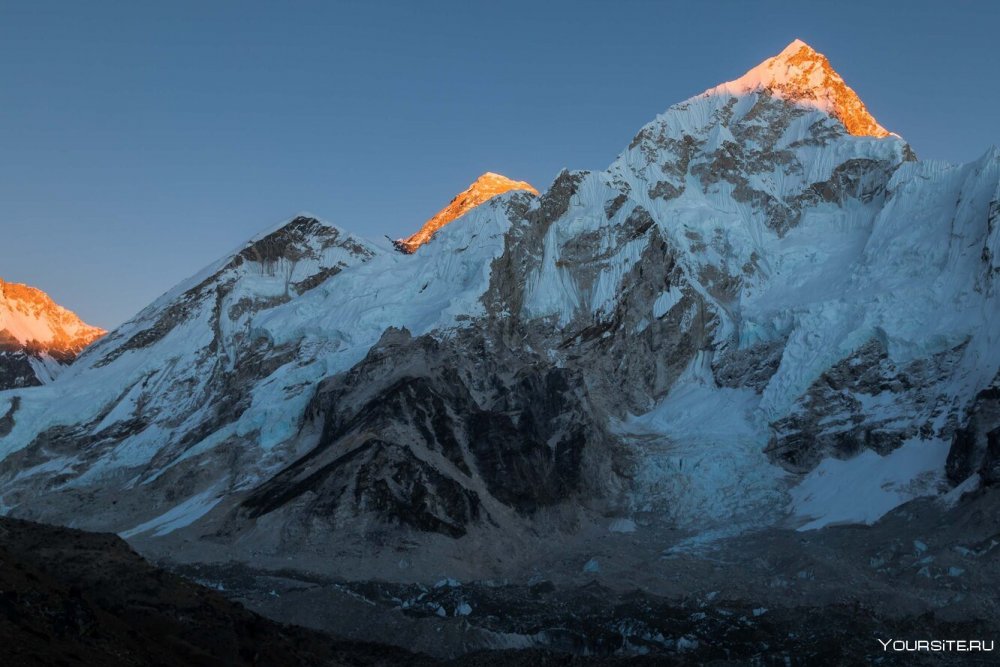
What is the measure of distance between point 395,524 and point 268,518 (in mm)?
14110

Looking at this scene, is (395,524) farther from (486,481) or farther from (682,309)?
(682,309)

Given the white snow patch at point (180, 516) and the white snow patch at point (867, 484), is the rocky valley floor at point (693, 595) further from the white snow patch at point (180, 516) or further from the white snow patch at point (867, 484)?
the white snow patch at point (180, 516)

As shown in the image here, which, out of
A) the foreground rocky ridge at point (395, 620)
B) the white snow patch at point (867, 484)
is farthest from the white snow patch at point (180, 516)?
the white snow patch at point (867, 484)

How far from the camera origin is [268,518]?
118 metres

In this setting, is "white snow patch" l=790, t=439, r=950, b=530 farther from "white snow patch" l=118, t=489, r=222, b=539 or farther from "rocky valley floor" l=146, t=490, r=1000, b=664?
"white snow patch" l=118, t=489, r=222, b=539

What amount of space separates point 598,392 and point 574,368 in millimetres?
4644

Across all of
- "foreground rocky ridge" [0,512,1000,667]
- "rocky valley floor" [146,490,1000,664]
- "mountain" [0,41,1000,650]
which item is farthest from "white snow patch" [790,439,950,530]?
"foreground rocky ridge" [0,512,1000,667]

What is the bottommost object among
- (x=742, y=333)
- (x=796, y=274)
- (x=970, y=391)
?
(x=970, y=391)

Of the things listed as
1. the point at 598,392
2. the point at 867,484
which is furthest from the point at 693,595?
the point at 598,392

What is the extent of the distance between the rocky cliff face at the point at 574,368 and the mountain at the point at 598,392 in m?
0.42

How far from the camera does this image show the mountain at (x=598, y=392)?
112 m

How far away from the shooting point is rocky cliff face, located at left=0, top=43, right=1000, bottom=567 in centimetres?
12206

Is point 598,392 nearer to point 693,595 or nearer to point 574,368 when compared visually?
point 574,368

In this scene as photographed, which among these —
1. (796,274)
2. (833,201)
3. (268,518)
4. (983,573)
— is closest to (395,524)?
(268,518)
